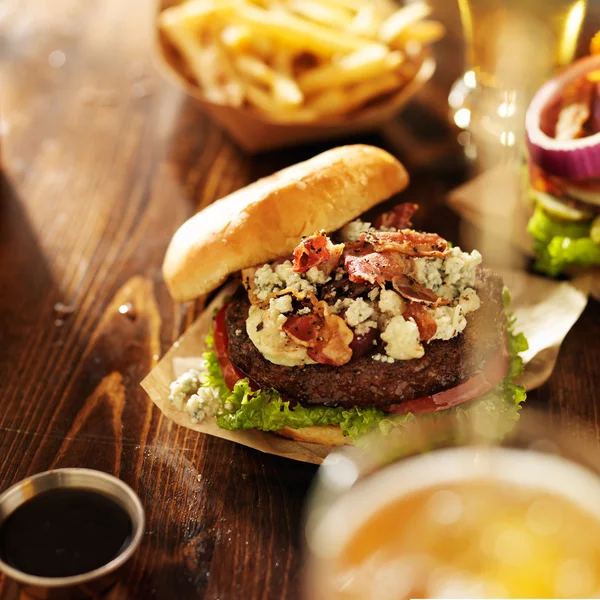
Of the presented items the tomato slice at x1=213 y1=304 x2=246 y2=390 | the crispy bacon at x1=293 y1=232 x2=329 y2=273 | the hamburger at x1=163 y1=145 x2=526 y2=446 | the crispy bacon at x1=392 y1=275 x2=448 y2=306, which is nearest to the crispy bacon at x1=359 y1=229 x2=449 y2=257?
the hamburger at x1=163 y1=145 x2=526 y2=446

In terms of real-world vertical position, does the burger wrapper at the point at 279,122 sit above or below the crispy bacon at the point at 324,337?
below

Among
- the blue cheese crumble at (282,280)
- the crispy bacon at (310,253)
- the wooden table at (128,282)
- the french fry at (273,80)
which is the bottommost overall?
the wooden table at (128,282)

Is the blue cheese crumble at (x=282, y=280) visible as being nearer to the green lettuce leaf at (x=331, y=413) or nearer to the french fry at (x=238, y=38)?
the green lettuce leaf at (x=331, y=413)

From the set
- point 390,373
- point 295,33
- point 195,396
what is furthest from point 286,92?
point 390,373

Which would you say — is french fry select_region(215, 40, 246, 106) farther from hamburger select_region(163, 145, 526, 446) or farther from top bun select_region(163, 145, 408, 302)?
hamburger select_region(163, 145, 526, 446)

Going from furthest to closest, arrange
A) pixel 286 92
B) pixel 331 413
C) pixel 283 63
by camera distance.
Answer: pixel 283 63 → pixel 286 92 → pixel 331 413

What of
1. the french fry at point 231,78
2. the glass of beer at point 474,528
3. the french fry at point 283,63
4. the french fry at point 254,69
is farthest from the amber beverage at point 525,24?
the glass of beer at point 474,528

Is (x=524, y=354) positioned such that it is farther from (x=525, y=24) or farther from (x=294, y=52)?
(x=294, y=52)
